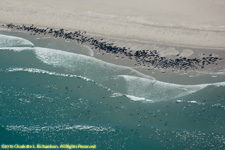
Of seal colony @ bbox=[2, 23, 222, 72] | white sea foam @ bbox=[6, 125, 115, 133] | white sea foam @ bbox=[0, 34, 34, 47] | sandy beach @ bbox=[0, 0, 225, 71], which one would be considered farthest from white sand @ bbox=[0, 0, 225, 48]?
white sea foam @ bbox=[6, 125, 115, 133]

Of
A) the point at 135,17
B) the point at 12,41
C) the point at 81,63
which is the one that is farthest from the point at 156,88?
the point at 12,41

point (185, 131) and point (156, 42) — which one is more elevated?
point (156, 42)

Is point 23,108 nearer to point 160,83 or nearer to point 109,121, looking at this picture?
point 109,121

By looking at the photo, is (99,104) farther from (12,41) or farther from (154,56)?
(12,41)

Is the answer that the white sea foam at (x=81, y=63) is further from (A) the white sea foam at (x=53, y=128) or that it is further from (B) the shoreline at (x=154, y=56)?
(A) the white sea foam at (x=53, y=128)

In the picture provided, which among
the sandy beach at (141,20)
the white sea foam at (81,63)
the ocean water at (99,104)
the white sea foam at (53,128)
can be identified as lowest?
the white sea foam at (53,128)

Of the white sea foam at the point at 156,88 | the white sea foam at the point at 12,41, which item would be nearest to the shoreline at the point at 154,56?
the white sea foam at the point at 156,88

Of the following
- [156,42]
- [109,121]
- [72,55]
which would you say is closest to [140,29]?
[156,42]
